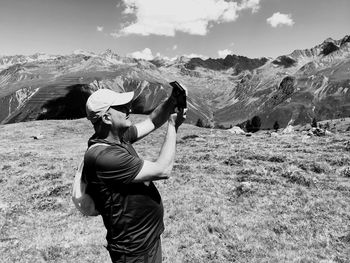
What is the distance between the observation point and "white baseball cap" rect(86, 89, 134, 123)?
596 centimetres

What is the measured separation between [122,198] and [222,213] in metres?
8.98

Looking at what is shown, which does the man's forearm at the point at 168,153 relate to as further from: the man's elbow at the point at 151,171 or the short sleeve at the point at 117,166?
the short sleeve at the point at 117,166

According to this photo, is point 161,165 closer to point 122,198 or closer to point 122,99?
point 122,198

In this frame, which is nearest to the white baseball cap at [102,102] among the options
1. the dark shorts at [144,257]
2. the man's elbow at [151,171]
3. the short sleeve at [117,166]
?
the short sleeve at [117,166]

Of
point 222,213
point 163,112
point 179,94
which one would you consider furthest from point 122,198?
point 222,213

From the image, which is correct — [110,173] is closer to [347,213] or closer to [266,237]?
[266,237]

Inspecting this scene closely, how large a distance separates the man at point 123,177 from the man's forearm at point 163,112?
2cm

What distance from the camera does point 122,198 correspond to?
241 inches

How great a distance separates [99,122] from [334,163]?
62.2 feet

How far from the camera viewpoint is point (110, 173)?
19.2ft

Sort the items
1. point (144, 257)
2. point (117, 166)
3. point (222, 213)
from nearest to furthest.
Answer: point (117, 166) < point (144, 257) < point (222, 213)

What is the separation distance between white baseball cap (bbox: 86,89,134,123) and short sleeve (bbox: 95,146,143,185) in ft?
2.00

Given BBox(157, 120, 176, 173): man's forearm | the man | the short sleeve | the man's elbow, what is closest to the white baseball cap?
the man

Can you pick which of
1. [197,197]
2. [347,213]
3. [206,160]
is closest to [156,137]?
[206,160]
